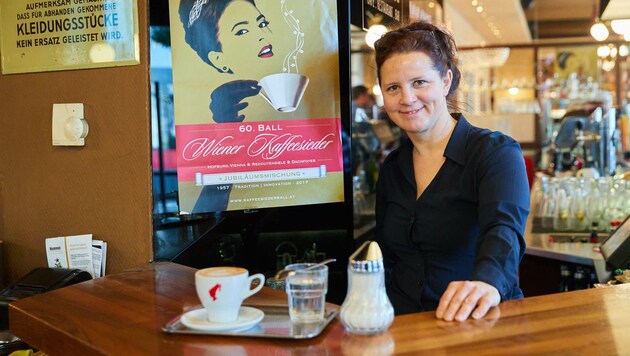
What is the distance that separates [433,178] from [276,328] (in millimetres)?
931

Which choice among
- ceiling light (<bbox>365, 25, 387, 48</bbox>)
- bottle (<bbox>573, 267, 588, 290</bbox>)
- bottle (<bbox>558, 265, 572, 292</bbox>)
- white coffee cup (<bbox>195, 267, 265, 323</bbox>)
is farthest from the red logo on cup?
bottle (<bbox>558, 265, 572, 292</bbox>)

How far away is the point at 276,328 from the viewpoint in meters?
1.50

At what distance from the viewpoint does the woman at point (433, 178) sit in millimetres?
2125

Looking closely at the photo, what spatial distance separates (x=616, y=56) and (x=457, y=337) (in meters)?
11.7

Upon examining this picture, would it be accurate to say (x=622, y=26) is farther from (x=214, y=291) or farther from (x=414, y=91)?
(x=214, y=291)

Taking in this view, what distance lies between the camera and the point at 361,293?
1.48 meters

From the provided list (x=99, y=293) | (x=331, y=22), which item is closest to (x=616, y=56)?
(x=331, y=22)

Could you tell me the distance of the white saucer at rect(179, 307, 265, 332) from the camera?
150cm

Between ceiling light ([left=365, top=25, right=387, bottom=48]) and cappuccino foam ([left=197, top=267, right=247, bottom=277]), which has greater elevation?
ceiling light ([left=365, top=25, right=387, bottom=48])

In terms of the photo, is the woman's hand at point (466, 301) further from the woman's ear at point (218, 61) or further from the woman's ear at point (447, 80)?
the woman's ear at point (218, 61)

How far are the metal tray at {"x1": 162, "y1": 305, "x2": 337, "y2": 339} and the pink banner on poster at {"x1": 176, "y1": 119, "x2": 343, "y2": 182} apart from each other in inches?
34.9

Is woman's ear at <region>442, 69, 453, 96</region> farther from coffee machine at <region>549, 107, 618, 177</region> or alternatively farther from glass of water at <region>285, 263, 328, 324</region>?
coffee machine at <region>549, 107, 618, 177</region>

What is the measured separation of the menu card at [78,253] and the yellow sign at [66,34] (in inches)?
21.6

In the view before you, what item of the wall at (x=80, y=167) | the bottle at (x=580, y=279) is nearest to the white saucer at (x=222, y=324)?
the wall at (x=80, y=167)
